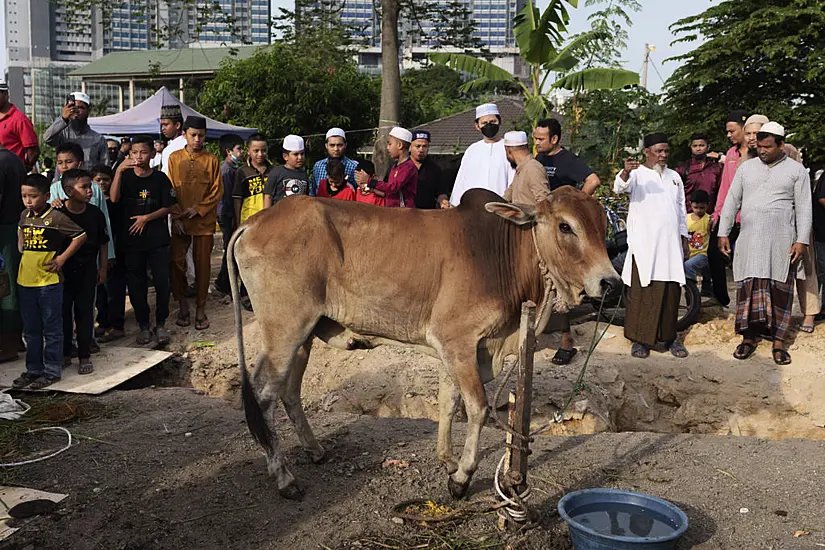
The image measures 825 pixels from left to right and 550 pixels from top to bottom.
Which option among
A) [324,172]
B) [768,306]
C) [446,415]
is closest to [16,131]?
[324,172]

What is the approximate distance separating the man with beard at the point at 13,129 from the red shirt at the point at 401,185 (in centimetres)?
369

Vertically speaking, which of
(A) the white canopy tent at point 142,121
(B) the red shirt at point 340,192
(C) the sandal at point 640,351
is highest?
(A) the white canopy tent at point 142,121

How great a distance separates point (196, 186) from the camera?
27.9 ft

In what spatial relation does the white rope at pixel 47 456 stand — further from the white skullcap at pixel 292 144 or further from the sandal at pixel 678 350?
the sandal at pixel 678 350

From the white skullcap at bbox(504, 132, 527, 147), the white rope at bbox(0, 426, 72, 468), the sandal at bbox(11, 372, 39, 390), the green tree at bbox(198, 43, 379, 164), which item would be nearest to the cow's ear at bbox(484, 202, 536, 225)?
the white skullcap at bbox(504, 132, 527, 147)

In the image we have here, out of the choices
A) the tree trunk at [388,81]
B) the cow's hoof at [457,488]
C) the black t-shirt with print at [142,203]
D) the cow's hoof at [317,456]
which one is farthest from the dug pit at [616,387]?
the tree trunk at [388,81]

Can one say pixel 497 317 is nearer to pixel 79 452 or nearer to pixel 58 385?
pixel 79 452

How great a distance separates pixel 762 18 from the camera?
18.1m

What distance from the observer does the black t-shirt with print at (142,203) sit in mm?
7980

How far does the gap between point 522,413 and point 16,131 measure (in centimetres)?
639

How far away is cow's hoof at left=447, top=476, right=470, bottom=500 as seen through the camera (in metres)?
4.74

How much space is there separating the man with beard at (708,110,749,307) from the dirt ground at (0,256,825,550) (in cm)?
114

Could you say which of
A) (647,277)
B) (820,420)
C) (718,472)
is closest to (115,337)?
(647,277)

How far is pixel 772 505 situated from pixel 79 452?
14.8ft
